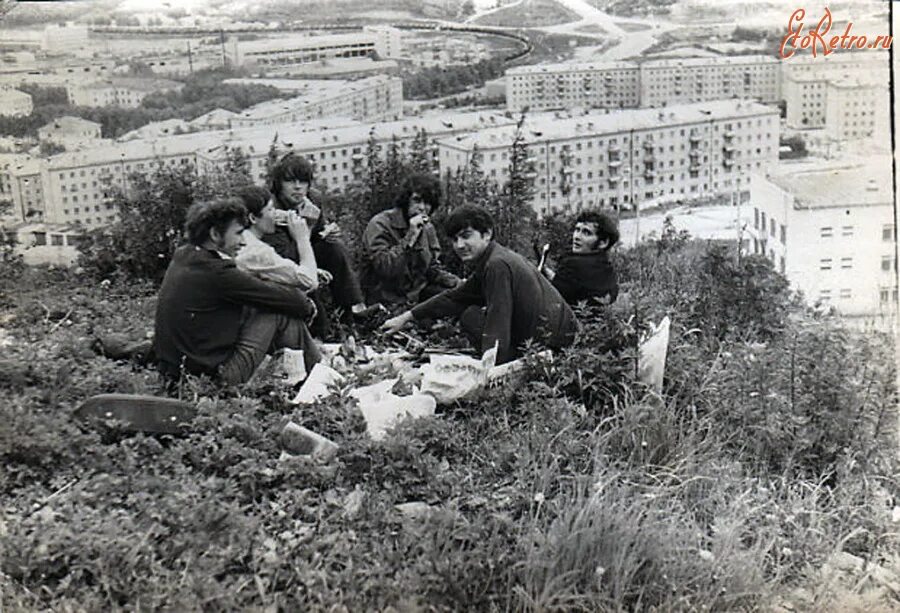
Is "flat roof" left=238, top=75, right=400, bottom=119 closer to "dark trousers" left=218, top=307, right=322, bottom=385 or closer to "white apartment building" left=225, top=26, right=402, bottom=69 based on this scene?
"white apartment building" left=225, top=26, right=402, bottom=69

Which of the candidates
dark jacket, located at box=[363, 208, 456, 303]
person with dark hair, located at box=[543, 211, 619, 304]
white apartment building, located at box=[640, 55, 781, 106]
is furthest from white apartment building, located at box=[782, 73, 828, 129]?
dark jacket, located at box=[363, 208, 456, 303]

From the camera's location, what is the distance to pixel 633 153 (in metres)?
8.20

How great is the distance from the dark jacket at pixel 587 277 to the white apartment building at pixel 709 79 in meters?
1.93

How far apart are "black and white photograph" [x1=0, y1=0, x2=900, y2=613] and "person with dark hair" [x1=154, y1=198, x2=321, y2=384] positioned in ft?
0.05

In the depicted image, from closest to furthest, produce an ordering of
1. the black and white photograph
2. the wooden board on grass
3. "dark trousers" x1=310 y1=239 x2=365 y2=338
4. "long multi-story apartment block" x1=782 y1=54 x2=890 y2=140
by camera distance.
A: the black and white photograph, the wooden board on grass, "long multi-story apartment block" x1=782 y1=54 x2=890 y2=140, "dark trousers" x1=310 y1=239 x2=365 y2=338

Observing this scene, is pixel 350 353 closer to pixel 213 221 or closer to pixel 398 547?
pixel 213 221

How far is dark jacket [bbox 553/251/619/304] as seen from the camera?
6.39 metres

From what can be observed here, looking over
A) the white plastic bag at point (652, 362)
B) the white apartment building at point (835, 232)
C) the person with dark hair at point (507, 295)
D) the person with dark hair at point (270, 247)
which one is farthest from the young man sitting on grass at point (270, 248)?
the white apartment building at point (835, 232)

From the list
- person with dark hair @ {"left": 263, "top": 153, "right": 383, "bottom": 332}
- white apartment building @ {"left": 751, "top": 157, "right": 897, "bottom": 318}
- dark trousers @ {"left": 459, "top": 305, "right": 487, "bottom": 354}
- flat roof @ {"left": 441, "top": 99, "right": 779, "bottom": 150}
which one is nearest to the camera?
white apartment building @ {"left": 751, "top": 157, "right": 897, "bottom": 318}

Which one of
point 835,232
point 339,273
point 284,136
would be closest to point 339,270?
point 339,273

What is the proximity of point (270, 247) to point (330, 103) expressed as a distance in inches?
75.7

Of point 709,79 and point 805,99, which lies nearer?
point 805,99

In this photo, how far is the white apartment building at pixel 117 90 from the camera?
6.83m

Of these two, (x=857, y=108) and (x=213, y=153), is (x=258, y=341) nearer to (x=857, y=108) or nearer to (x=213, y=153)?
(x=213, y=153)
